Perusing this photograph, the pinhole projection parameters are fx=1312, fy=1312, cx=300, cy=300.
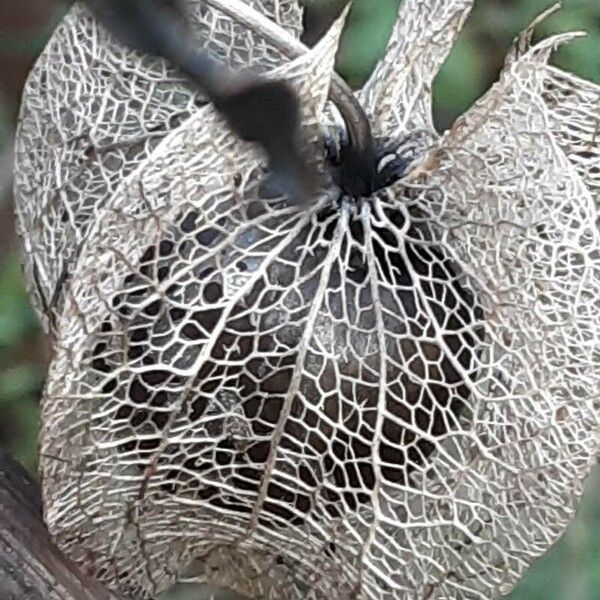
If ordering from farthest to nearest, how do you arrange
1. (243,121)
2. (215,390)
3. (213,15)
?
(213,15)
(215,390)
(243,121)

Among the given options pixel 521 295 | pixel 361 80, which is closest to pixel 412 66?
pixel 521 295

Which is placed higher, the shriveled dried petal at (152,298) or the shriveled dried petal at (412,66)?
the shriveled dried petal at (412,66)

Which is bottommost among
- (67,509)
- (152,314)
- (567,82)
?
(67,509)

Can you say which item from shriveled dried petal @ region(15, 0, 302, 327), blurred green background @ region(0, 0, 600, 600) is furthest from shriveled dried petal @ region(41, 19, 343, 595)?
blurred green background @ region(0, 0, 600, 600)

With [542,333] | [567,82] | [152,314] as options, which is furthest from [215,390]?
[567,82]

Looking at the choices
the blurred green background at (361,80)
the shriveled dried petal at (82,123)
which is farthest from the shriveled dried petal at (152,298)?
the blurred green background at (361,80)

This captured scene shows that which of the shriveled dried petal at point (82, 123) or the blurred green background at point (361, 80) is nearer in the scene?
the shriveled dried petal at point (82, 123)

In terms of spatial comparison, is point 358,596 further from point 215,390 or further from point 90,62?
point 90,62

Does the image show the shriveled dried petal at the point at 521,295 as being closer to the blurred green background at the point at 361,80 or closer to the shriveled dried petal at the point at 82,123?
the shriveled dried petal at the point at 82,123
